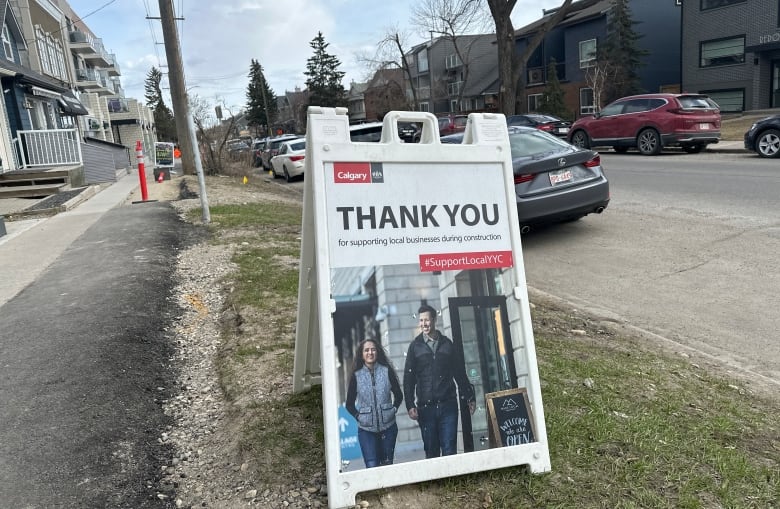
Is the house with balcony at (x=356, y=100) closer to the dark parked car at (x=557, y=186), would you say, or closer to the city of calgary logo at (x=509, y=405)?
the dark parked car at (x=557, y=186)

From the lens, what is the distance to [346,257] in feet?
8.89

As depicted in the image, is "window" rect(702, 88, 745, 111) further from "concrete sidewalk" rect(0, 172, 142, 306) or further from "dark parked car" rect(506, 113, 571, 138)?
"concrete sidewalk" rect(0, 172, 142, 306)

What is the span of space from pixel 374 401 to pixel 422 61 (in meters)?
70.2

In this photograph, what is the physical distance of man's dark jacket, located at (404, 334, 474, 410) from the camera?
105 inches

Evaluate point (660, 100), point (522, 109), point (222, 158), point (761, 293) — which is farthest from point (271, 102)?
point (761, 293)

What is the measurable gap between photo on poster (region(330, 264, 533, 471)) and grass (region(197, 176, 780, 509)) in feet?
0.77

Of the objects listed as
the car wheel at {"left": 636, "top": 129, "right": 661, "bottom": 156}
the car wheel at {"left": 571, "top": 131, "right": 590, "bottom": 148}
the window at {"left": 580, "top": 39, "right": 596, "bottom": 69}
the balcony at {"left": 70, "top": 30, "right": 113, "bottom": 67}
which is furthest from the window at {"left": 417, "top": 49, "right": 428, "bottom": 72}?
the car wheel at {"left": 636, "top": 129, "right": 661, "bottom": 156}

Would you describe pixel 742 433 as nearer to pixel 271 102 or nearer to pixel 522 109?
pixel 522 109

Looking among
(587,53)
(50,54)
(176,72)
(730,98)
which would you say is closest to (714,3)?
(730,98)

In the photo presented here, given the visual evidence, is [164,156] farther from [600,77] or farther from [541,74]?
[541,74]

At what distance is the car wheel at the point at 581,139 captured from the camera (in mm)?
20953

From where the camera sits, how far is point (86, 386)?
12.4 feet

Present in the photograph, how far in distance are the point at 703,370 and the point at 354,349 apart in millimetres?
2809

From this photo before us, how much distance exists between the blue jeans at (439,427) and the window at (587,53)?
143 ft
